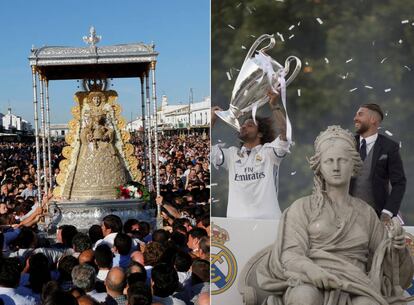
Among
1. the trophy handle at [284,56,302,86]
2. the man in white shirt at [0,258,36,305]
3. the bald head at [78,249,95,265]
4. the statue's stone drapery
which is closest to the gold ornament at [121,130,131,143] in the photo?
the statue's stone drapery

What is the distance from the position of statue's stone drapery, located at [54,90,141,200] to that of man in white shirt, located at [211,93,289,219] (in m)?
6.87

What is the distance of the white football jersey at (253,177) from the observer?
154 inches

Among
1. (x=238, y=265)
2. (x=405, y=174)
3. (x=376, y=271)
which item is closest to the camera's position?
(x=376, y=271)

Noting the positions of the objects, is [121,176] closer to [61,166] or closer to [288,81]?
[61,166]

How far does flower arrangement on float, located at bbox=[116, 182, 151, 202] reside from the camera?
408 inches

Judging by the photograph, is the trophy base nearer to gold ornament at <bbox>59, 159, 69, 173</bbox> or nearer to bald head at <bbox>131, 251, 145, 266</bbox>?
bald head at <bbox>131, 251, 145, 266</bbox>

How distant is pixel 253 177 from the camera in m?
3.97

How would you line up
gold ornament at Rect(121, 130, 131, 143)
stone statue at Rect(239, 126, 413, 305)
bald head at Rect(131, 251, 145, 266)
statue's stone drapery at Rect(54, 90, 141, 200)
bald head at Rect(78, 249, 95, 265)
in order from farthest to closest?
gold ornament at Rect(121, 130, 131, 143)
statue's stone drapery at Rect(54, 90, 141, 200)
bald head at Rect(131, 251, 145, 266)
bald head at Rect(78, 249, 95, 265)
stone statue at Rect(239, 126, 413, 305)

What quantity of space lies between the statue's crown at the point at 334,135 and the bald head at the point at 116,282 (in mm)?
1670

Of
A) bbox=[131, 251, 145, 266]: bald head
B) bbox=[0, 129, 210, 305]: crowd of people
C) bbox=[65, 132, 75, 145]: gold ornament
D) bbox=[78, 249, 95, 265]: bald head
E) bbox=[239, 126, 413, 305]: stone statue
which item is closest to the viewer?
bbox=[239, 126, 413, 305]: stone statue

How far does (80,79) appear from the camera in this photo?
36.5 ft

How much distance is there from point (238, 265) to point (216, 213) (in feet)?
1.23

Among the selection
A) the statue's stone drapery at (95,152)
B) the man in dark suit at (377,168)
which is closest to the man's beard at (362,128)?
the man in dark suit at (377,168)

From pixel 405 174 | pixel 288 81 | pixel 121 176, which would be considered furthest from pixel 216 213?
pixel 121 176
